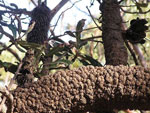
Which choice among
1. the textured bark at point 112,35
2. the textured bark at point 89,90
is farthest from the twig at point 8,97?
the textured bark at point 112,35

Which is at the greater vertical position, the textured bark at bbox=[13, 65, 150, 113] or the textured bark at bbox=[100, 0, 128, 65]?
the textured bark at bbox=[100, 0, 128, 65]

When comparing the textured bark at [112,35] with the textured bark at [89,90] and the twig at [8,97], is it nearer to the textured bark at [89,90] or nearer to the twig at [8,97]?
the textured bark at [89,90]

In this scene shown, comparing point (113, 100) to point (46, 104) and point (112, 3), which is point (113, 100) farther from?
point (112, 3)

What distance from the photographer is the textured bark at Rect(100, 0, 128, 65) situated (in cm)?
64

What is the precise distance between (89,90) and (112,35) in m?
0.23

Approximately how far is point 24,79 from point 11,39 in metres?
0.13

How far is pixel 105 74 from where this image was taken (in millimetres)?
490

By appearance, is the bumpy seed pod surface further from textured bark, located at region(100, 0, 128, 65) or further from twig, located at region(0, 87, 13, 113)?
twig, located at region(0, 87, 13, 113)

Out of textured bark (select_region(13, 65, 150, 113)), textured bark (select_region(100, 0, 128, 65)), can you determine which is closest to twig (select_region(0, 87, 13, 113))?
textured bark (select_region(13, 65, 150, 113))

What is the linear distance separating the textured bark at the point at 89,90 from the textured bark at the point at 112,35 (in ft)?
0.46

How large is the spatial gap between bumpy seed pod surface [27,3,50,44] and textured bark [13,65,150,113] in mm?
261

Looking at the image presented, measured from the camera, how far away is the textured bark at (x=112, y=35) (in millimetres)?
642

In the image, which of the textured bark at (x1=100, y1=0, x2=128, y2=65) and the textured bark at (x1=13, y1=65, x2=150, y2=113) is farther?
the textured bark at (x1=100, y1=0, x2=128, y2=65)

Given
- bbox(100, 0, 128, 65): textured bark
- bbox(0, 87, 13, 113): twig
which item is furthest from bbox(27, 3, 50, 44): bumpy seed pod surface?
bbox(0, 87, 13, 113): twig
